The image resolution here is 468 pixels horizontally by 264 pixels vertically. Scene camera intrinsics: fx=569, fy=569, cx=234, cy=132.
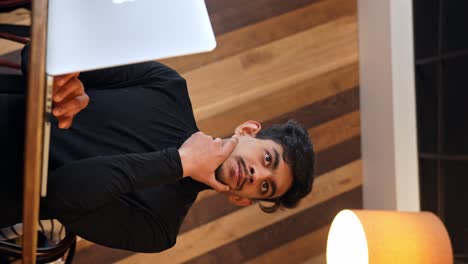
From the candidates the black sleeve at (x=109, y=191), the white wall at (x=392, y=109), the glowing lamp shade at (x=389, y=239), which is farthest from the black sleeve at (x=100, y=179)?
the white wall at (x=392, y=109)

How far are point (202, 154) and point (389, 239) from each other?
2.21ft

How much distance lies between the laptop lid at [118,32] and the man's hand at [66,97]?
0.42 ft

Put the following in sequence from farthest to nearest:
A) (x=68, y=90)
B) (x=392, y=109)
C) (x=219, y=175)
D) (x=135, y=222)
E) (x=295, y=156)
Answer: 1. (x=392, y=109)
2. (x=295, y=156)
3. (x=219, y=175)
4. (x=135, y=222)
5. (x=68, y=90)

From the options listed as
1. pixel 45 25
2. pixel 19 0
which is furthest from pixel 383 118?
pixel 45 25

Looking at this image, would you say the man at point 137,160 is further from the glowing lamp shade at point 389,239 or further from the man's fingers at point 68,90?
the glowing lamp shade at point 389,239

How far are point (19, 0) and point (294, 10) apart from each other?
149 centimetres

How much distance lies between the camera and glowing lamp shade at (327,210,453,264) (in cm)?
158

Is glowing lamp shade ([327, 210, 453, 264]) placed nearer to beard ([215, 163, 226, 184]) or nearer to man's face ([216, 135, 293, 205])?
man's face ([216, 135, 293, 205])

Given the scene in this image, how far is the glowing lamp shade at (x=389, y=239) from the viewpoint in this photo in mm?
1577

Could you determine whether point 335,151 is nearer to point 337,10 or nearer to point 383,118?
point 383,118

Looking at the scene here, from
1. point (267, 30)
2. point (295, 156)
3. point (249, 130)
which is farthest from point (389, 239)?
point (267, 30)

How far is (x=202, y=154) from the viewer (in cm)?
123

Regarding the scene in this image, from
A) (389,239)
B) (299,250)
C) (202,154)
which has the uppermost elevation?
(202,154)

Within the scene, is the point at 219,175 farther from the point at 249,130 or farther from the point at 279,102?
the point at 279,102
